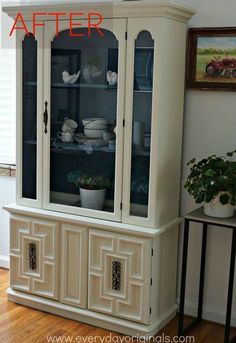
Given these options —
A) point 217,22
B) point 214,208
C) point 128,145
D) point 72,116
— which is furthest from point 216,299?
point 217,22

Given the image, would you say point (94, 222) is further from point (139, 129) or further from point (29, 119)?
point (29, 119)

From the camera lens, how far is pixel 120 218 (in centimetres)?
304

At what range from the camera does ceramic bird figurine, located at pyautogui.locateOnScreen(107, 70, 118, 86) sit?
301 centimetres

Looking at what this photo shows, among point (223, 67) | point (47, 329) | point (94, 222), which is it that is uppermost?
point (223, 67)

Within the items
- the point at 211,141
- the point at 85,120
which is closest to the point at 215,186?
the point at 211,141

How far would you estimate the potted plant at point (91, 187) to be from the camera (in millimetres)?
3150

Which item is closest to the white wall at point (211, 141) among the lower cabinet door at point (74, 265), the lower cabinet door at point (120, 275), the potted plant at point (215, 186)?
the potted plant at point (215, 186)

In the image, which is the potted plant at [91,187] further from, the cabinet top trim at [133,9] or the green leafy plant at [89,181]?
the cabinet top trim at [133,9]

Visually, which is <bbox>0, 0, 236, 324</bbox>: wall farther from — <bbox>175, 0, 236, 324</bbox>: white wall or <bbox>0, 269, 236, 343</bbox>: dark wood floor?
<bbox>0, 269, 236, 343</bbox>: dark wood floor

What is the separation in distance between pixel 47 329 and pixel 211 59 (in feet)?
5.92

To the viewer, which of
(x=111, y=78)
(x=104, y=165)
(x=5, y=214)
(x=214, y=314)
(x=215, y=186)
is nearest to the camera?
(x=215, y=186)

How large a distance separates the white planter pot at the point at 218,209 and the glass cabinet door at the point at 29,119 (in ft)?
3.43

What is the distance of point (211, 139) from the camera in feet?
10.4

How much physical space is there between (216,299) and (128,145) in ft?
3.62
